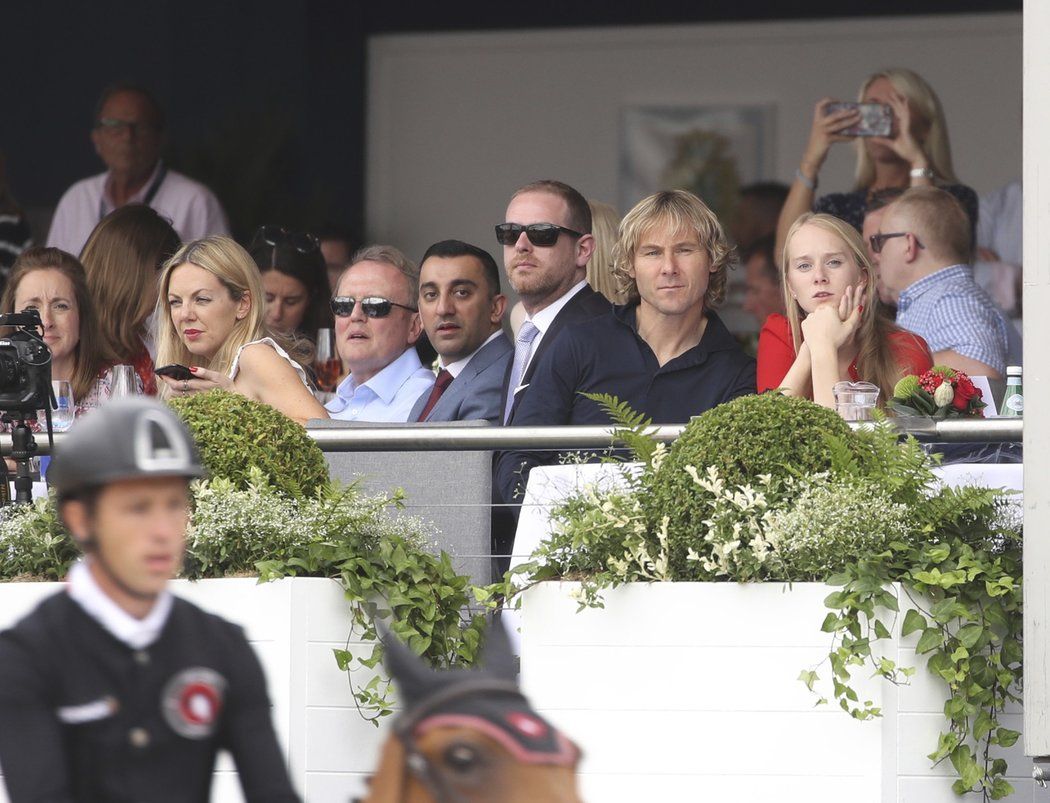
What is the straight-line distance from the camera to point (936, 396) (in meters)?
6.26

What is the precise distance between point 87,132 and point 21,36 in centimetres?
84

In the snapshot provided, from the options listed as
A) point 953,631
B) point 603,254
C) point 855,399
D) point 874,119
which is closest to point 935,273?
point 603,254

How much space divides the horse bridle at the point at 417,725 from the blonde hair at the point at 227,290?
16.2ft

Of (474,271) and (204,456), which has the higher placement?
(474,271)

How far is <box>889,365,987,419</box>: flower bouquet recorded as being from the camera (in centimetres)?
625

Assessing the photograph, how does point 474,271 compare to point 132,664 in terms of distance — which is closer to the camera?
point 132,664

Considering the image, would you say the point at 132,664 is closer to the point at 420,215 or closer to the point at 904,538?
the point at 904,538

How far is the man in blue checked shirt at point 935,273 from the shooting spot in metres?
7.83

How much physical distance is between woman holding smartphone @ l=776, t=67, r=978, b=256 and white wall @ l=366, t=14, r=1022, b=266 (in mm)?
3485

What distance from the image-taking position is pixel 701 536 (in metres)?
5.64

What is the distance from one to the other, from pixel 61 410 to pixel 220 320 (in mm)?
737

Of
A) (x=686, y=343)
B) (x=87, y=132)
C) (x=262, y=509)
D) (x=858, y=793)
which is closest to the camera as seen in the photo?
(x=858, y=793)

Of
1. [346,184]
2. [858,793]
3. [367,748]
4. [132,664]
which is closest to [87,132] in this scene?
[346,184]

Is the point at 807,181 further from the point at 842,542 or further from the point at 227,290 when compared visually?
the point at 842,542
